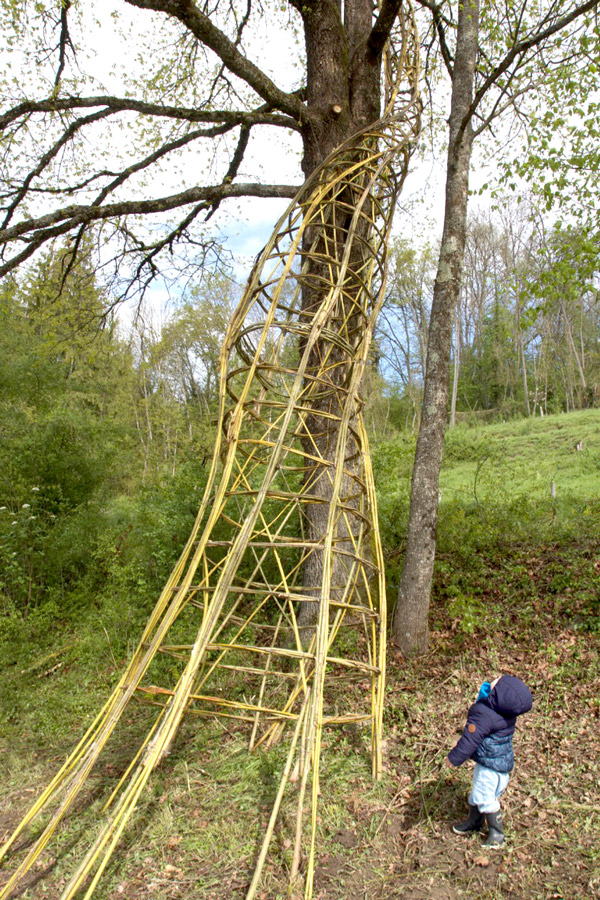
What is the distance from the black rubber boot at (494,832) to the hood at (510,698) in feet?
1.35

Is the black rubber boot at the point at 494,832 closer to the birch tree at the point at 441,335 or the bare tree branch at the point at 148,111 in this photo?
the birch tree at the point at 441,335

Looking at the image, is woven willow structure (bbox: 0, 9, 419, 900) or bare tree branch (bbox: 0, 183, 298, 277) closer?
woven willow structure (bbox: 0, 9, 419, 900)

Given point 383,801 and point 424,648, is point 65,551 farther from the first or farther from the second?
point 383,801

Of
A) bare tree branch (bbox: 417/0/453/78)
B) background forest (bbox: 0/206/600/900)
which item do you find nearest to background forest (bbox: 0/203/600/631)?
background forest (bbox: 0/206/600/900)

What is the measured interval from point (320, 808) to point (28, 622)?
356cm

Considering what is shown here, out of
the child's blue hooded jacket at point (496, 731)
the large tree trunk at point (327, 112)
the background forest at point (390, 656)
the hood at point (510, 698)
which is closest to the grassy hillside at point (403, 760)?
the background forest at point (390, 656)

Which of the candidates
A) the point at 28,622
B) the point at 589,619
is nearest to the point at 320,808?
the point at 589,619

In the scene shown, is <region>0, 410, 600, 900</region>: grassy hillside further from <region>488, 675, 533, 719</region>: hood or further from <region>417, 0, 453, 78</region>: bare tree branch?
<region>417, 0, 453, 78</region>: bare tree branch

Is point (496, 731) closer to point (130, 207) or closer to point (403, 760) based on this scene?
point (403, 760)

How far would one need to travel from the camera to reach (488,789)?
7.43 feet

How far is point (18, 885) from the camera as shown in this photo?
222 cm

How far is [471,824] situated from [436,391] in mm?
2475

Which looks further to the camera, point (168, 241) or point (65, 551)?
point (65, 551)

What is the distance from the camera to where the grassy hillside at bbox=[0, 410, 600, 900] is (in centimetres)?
215
